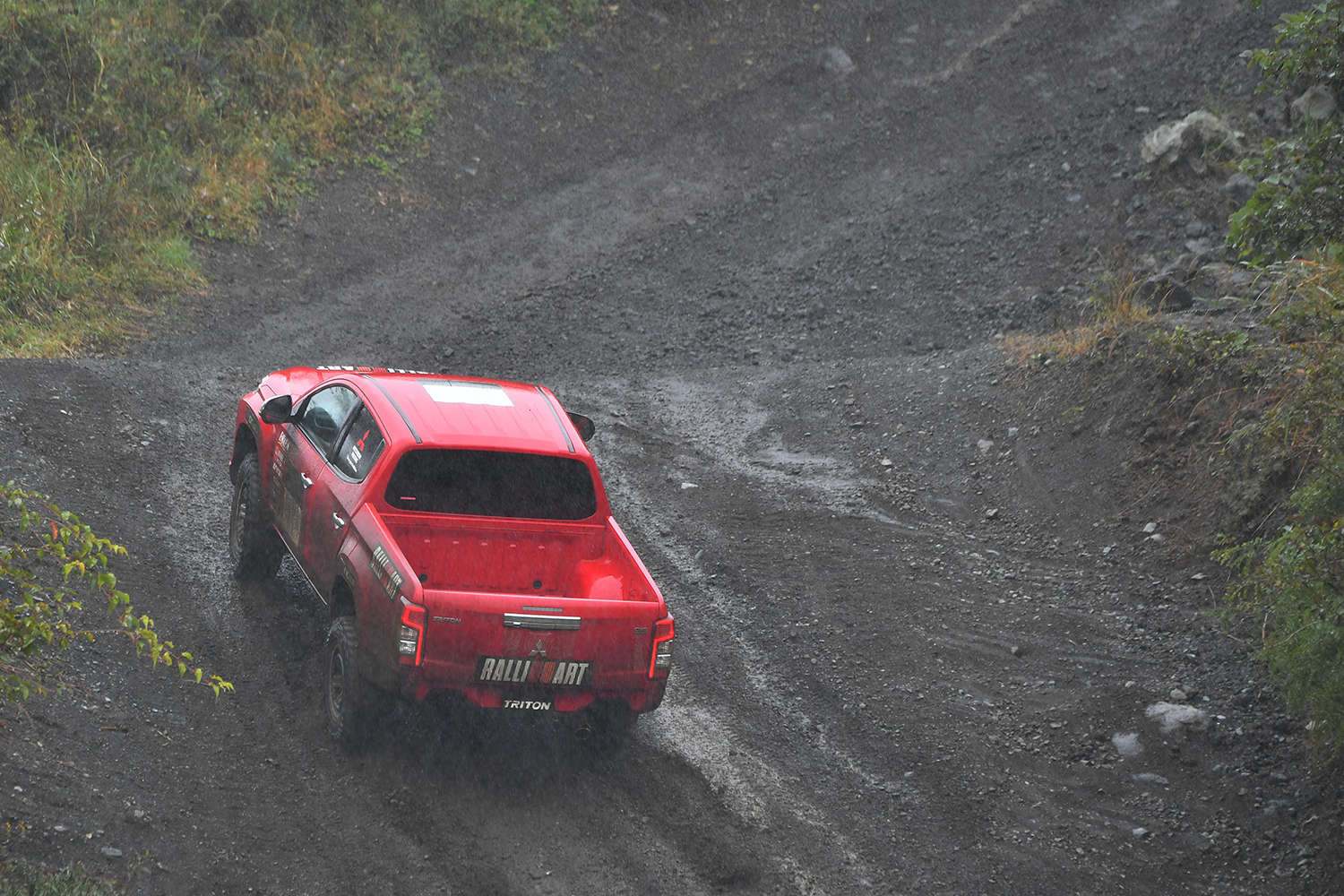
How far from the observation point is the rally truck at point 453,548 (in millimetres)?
5801

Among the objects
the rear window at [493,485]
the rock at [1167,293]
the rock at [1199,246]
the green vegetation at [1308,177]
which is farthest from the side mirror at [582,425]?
the rock at [1199,246]

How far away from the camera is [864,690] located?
7.27 m

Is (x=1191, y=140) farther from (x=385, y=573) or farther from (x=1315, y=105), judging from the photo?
(x=385, y=573)

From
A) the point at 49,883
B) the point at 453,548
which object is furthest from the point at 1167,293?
the point at 49,883

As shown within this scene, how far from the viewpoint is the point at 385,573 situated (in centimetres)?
593

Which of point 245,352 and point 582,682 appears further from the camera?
point 245,352

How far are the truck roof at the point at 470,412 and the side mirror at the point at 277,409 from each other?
430mm

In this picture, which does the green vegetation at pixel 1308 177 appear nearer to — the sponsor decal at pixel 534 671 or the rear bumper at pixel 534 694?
the rear bumper at pixel 534 694

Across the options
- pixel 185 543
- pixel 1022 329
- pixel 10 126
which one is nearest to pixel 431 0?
pixel 10 126

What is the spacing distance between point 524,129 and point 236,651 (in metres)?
12.7

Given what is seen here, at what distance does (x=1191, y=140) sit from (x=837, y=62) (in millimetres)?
7103

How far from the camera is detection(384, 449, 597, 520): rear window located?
6.52 metres

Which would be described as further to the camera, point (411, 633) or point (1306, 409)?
point (1306, 409)

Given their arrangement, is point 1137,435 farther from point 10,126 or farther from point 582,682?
point 10,126
